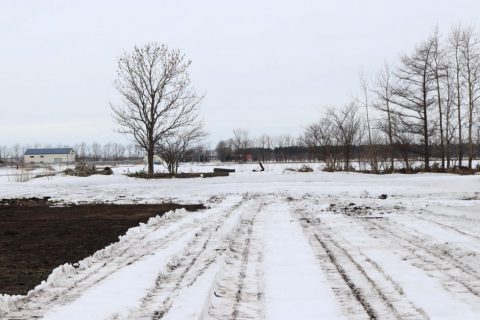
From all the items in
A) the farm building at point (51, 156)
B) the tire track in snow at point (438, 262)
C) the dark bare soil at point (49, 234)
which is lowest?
the dark bare soil at point (49, 234)

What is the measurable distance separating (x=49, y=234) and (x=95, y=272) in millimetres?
3839

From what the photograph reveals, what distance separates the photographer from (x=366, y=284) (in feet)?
17.1

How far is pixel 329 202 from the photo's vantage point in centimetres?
1549

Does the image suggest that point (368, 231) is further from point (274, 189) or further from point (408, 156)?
Result: point (408, 156)

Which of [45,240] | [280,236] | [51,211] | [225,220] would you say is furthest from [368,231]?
[51,211]

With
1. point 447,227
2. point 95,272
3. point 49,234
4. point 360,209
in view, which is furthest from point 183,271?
point 360,209

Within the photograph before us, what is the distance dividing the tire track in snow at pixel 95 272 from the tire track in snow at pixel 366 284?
2729 millimetres

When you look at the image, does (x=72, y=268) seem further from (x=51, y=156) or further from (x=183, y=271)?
(x=51, y=156)

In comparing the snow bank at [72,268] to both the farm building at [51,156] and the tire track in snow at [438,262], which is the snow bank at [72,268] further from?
the farm building at [51,156]

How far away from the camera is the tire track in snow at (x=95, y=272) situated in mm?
4492

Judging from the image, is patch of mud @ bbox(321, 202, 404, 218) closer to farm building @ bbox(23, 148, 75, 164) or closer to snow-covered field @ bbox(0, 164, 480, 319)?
snow-covered field @ bbox(0, 164, 480, 319)

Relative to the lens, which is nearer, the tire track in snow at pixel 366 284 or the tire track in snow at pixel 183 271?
the tire track in snow at pixel 366 284

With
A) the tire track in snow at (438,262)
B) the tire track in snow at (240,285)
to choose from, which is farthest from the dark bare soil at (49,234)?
the tire track in snow at (438,262)

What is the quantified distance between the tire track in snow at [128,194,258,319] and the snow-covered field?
16 millimetres
